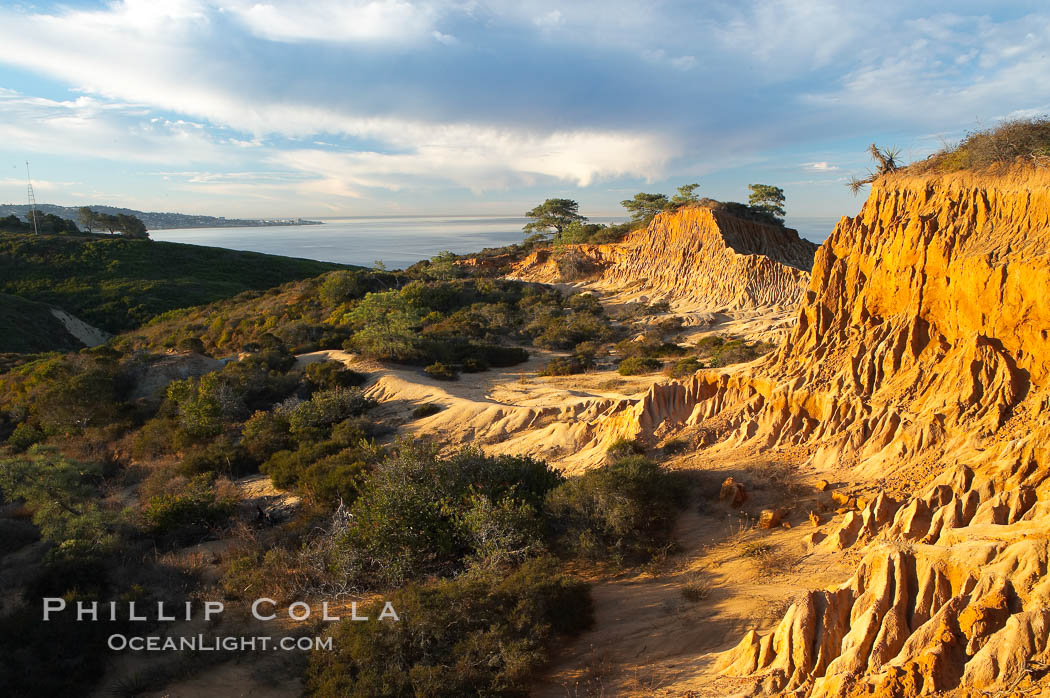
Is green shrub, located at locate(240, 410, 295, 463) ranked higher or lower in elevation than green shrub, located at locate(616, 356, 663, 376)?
lower

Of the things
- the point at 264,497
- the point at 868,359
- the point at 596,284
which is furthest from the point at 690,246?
the point at 264,497

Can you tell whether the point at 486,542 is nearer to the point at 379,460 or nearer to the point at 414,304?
the point at 379,460

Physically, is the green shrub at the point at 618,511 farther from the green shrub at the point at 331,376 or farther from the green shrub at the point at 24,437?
the green shrub at the point at 24,437

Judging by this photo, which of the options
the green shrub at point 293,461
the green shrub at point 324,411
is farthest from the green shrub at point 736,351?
the green shrub at point 293,461

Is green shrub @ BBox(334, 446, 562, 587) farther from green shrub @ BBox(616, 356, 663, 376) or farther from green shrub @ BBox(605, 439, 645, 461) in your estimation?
green shrub @ BBox(616, 356, 663, 376)

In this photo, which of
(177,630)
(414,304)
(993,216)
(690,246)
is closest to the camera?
(177,630)

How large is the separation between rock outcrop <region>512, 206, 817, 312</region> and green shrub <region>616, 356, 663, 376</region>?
40.8 feet

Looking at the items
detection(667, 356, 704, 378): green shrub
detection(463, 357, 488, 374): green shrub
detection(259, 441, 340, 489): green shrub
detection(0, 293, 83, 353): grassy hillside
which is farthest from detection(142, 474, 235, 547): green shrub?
detection(0, 293, 83, 353): grassy hillside

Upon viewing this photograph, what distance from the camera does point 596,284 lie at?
45.6 m

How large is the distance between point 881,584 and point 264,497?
12.5m

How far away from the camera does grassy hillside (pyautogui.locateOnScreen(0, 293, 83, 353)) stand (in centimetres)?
3494

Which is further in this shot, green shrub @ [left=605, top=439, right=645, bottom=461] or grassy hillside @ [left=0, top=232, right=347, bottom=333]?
grassy hillside @ [left=0, top=232, right=347, bottom=333]

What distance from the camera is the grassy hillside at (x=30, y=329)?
34938 millimetres

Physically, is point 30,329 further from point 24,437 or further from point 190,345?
point 24,437
